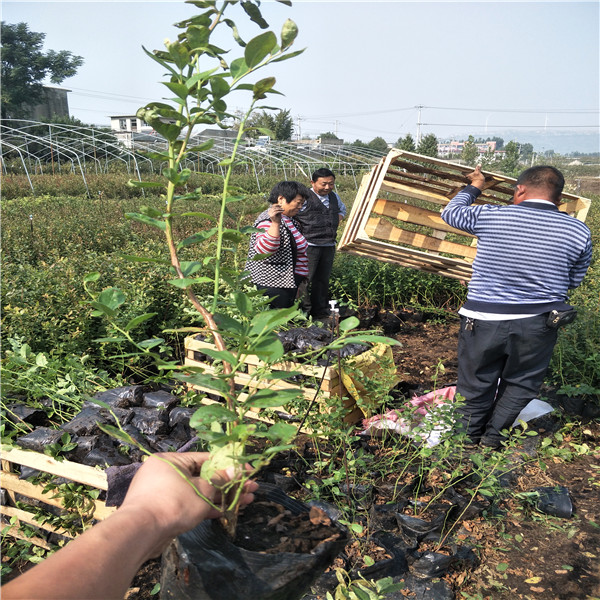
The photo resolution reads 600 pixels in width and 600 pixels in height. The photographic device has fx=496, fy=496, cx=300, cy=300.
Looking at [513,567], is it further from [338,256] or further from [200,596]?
[338,256]

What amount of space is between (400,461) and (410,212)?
93.3 inches

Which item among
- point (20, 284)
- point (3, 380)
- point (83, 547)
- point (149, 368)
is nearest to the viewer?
point (83, 547)

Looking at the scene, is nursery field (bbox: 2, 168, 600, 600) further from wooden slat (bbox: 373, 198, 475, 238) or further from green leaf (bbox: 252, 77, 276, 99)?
wooden slat (bbox: 373, 198, 475, 238)

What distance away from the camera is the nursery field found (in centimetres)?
210

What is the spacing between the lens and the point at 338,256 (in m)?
6.72

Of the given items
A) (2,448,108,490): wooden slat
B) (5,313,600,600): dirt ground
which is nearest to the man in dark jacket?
(5,313,600,600): dirt ground

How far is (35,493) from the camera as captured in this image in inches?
87.7

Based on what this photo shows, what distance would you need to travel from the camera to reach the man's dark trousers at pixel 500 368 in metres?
2.95

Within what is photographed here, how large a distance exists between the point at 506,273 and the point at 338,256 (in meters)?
3.86

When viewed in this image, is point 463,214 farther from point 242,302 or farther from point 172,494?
point 172,494

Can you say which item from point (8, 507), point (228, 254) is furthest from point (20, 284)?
point (228, 254)

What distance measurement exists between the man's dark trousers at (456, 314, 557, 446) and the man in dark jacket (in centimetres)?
203

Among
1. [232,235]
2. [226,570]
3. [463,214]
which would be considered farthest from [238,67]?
[463,214]

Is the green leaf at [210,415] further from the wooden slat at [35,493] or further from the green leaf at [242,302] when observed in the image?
the wooden slat at [35,493]
